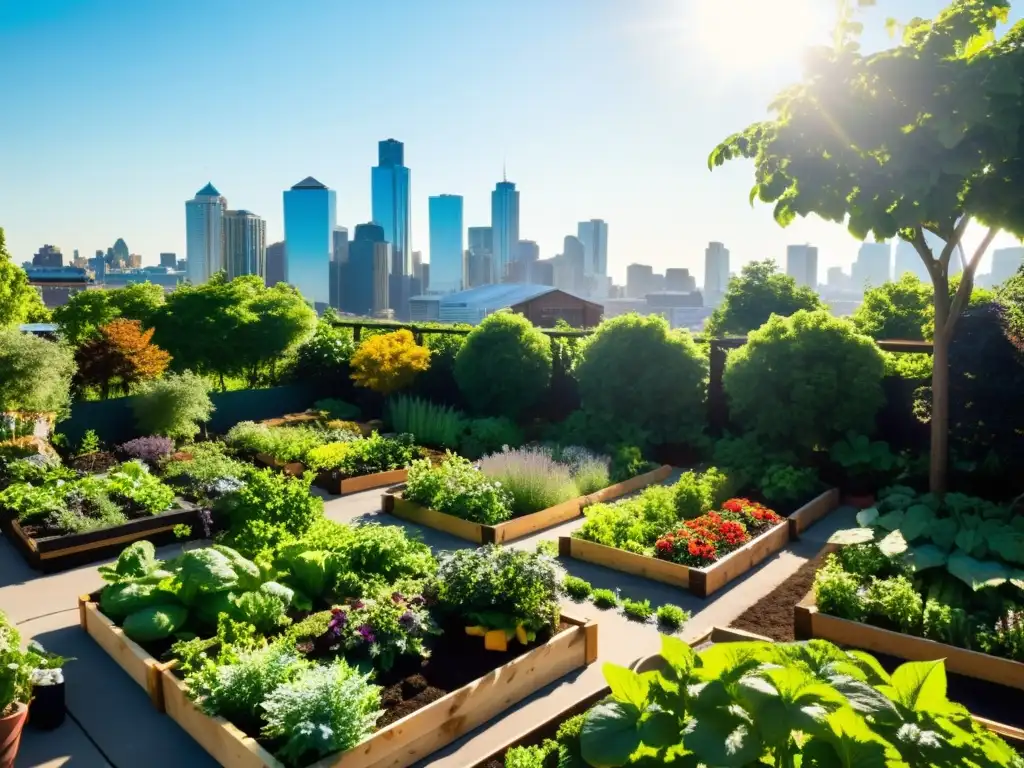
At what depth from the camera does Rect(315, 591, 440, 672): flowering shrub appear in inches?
162

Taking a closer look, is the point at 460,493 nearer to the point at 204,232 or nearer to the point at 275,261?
the point at 275,261

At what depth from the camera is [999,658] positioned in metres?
4.27

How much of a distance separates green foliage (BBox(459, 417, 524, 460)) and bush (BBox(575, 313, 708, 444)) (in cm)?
123

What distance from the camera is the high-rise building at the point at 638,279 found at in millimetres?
96125

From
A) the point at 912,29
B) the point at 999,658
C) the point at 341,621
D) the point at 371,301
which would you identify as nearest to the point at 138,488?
the point at 341,621

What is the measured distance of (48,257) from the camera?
8400 centimetres

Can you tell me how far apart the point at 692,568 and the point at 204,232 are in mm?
65237

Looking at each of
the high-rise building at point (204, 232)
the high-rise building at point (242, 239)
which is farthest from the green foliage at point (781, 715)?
the high-rise building at point (204, 232)

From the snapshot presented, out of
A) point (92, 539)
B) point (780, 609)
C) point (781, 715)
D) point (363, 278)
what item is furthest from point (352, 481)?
point (363, 278)

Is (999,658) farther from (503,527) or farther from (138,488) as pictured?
(138,488)

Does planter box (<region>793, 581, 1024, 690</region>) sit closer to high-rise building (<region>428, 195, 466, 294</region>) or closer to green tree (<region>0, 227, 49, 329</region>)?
green tree (<region>0, 227, 49, 329</region>)

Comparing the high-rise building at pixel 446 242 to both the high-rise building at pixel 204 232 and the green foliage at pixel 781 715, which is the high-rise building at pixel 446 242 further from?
the green foliage at pixel 781 715

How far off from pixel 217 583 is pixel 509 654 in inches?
70.3

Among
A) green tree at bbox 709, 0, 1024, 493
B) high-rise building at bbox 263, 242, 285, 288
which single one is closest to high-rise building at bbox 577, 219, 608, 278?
high-rise building at bbox 263, 242, 285, 288
